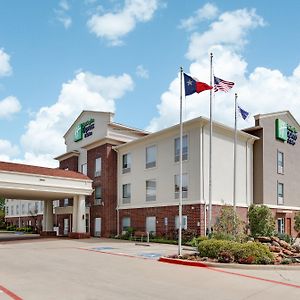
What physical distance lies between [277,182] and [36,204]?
38910mm

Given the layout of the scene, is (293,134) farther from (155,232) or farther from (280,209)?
(155,232)

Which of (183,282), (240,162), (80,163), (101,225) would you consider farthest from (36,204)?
(183,282)

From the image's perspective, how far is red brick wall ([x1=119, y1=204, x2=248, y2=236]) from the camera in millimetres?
30453

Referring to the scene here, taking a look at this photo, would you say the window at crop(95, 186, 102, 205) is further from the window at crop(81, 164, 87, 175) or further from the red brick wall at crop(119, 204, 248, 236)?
the window at crop(81, 164, 87, 175)

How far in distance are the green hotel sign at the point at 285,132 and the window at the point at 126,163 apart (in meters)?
13.2

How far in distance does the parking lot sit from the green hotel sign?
22930 millimetres

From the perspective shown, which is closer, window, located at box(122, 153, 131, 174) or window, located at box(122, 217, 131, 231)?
window, located at box(122, 217, 131, 231)

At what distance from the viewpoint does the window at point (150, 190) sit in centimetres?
3563

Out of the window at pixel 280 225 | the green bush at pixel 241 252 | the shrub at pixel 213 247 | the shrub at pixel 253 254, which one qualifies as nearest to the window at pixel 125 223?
the window at pixel 280 225

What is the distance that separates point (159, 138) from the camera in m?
35.3

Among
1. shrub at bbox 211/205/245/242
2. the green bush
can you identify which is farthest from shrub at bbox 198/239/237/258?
shrub at bbox 211/205/245/242

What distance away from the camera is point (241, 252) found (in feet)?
57.4

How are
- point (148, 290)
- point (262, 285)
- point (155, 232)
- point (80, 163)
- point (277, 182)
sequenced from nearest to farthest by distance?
1. point (148, 290)
2. point (262, 285)
3. point (155, 232)
4. point (277, 182)
5. point (80, 163)

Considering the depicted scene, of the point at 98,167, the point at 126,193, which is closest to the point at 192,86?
the point at 126,193
